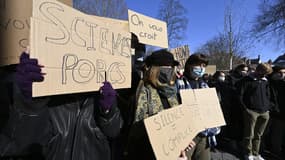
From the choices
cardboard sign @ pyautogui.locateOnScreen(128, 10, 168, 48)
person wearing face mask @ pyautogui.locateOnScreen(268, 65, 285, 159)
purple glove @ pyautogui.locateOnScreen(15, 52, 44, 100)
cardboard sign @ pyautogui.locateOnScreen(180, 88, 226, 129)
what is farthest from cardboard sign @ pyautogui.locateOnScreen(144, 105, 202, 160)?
person wearing face mask @ pyautogui.locateOnScreen(268, 65, 285, 159)

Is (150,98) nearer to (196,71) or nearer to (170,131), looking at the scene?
(170,131)

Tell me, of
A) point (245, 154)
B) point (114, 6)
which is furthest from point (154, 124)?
point (114, 6)

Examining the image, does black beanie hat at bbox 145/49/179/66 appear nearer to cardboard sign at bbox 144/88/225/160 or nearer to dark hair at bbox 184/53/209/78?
cardboard sign at bbox 144/88/225/160

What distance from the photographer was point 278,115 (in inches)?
192

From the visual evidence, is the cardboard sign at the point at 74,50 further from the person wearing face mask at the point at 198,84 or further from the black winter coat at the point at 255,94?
the black winter coat at the point at 255,94

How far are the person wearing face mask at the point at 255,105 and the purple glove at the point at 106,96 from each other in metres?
3.52

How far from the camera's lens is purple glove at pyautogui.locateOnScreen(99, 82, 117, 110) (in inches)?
62.9

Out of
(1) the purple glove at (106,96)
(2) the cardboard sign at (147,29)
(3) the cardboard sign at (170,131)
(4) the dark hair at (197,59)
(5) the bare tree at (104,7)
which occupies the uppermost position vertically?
(5) the bare tree at (104,7)

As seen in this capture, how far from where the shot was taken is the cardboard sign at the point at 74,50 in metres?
1.26

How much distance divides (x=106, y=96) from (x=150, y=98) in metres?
0.36

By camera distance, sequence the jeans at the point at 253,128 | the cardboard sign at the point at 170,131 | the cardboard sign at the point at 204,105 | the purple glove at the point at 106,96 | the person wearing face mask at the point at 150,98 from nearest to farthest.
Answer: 1. the cardboard sign at the point at 170,131
2. the purple glove at the point at 106,96
3. the person wearing face mask at the point at 150,98
4. the cardboard sign at the point at 204,105
5. the jeans at the point at 253,128

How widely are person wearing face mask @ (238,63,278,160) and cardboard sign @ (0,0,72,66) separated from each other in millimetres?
3970

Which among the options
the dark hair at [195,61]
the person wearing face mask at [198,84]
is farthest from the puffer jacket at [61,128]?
the dark hair at [195,61]

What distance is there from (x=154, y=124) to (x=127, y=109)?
0.55m
